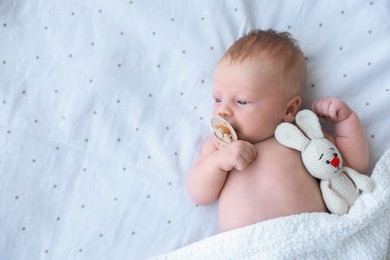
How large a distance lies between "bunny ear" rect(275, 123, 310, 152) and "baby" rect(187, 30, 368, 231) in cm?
2

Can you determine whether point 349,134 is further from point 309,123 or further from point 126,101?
point 126,101

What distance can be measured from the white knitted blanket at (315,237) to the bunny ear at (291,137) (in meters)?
0.15

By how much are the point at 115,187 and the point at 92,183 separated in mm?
53

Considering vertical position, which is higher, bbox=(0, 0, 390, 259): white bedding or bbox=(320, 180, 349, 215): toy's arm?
bbox=(0, 0, 390, 259): white bedding

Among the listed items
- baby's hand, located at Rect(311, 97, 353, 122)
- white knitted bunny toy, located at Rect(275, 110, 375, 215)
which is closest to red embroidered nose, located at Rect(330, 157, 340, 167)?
white knitted bunny toy, located at Rect(275, 110, 375, 215)

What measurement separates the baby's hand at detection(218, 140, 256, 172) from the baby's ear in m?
0.12

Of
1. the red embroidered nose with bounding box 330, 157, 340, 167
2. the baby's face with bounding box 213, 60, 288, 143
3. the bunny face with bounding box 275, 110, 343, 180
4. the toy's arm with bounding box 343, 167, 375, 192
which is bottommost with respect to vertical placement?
the toy's arm with bounding box 343, 167, 375, 192

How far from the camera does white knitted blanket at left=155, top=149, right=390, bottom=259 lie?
1.01 meters

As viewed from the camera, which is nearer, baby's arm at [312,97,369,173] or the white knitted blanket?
the white knitted blanket

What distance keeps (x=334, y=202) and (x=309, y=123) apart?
0.17 m

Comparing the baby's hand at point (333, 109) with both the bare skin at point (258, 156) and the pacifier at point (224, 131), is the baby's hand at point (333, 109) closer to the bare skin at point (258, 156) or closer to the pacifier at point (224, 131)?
the bare skin at point (258, 156)

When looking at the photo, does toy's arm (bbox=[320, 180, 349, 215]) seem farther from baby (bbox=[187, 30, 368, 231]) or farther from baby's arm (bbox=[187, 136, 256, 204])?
baby's arm (bbox=[187, 136, 256, 204])

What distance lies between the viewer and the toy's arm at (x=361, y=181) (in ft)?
3.51

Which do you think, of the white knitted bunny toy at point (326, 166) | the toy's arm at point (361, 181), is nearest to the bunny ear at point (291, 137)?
the white knitted bunny toy at point (326, 166)
